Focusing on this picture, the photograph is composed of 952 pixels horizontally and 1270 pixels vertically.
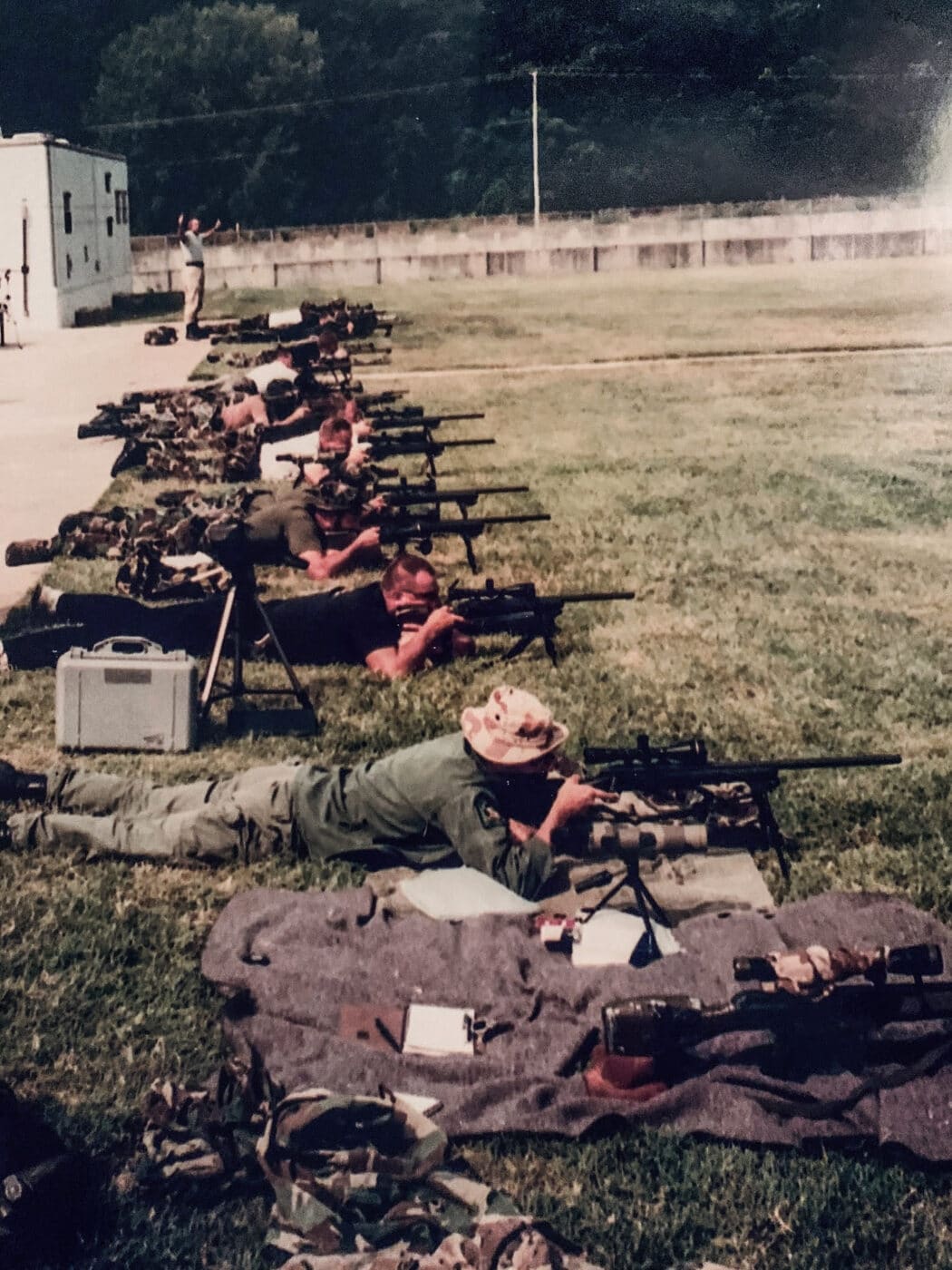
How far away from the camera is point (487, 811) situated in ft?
22.5

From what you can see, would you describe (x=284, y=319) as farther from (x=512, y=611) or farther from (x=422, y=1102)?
(x=422, y=1102)

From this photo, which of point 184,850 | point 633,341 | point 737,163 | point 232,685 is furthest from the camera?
point 737,163

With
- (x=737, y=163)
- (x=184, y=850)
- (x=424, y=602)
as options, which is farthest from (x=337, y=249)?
(x=184, y=850)

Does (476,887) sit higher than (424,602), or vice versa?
(424,602)

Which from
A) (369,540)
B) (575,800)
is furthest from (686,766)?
(369,540)

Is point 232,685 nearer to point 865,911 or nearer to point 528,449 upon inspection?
Answer: point 865,911

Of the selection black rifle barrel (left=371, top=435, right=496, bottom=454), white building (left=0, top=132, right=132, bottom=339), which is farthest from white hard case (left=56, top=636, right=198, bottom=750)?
white building (left=0, top=132, right=132, bottom=339)

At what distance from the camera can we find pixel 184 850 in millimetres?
7258

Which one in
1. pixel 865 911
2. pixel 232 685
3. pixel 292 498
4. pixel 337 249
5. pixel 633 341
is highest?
pixel 337 249

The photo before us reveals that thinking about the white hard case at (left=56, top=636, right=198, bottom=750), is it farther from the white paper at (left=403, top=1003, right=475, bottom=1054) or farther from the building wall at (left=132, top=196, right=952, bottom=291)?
the building wall at (left=132, top=196, right=952, bottom=291)

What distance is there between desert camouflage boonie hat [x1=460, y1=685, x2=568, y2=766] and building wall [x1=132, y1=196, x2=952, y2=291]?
134ft

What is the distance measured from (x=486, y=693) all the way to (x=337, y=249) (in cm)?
3977

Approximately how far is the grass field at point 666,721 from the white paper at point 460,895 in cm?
41

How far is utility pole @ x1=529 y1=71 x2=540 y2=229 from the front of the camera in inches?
1316
